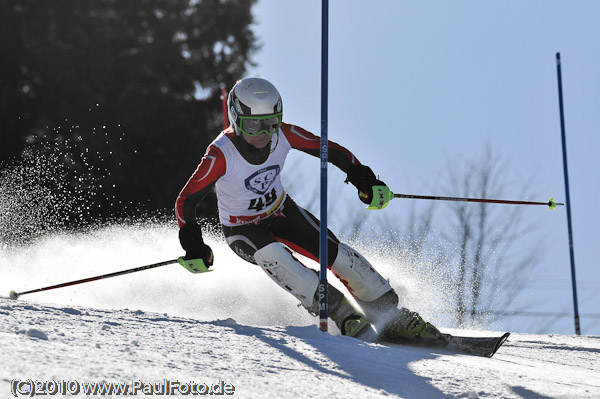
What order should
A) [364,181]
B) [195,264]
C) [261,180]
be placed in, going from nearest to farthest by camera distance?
[195,264] → [261,180] → [364,181]

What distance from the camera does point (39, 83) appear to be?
1498 centimetres

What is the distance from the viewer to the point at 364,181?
4.94m

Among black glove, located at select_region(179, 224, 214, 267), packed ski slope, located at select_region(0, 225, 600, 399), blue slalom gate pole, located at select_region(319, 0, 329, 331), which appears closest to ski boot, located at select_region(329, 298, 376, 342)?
blue slalom gate pole, located at select_region(319, 0, 329, 331)

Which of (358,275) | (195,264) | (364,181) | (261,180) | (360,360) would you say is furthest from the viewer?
(364,181)

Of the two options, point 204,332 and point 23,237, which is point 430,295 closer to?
point 204,332

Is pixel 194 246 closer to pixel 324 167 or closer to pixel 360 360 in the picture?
pixel 324 167

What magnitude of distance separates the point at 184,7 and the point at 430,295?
38.9ft

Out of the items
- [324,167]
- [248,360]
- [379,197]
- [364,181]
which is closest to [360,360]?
[248,360]

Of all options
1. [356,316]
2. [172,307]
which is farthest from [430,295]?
[172,307]

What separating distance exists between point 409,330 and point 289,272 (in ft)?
2.66

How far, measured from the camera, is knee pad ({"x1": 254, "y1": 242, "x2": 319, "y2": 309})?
4484mm

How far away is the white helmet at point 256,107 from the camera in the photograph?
14.9ft

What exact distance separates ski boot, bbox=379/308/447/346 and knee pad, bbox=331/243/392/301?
193 millimetres

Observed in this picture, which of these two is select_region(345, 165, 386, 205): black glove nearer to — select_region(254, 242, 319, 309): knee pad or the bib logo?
the bib logo
